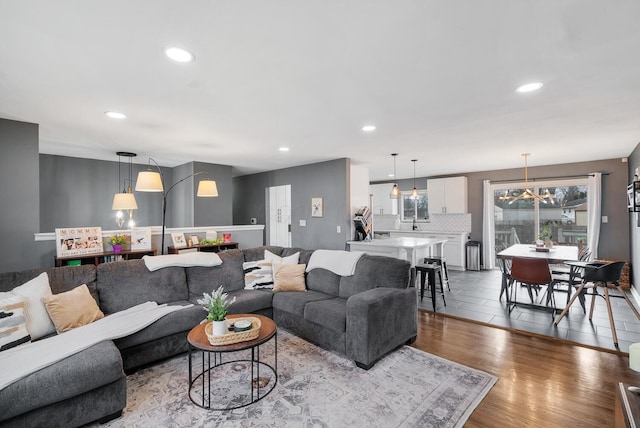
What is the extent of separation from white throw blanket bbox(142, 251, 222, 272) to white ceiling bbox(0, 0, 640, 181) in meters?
1.55

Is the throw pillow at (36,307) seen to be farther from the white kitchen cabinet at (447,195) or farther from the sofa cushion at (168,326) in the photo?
the white kitchen cabinet at (447,195)

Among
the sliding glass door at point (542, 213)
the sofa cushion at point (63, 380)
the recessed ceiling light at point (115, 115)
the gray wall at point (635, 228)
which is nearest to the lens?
the sofa cushion at point (63, 380)

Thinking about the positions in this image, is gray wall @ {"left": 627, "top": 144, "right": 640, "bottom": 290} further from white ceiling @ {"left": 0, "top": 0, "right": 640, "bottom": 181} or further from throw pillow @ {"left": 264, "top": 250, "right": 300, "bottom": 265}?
throw pillow @ {"left": 264, "top": 250, "right": 300, "bottom": 265}

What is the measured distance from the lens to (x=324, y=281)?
3715 mm

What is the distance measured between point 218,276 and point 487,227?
20.9 ft

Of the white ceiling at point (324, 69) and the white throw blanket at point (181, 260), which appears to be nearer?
the white ceiling at point (324, 69)

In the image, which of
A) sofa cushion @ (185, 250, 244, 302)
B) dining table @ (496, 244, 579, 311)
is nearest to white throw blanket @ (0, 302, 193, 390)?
sofa cushion @ (185, 250, 244, 302)

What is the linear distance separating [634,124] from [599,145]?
48.4 inches

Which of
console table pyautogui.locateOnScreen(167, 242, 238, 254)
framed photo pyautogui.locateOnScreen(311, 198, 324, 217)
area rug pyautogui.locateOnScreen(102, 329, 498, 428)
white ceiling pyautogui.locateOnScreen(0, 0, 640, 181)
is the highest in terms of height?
Result: white ceiling pyautogui.locateOnScreen(0, 0, 640, 181)

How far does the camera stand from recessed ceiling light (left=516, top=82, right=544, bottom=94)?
7.83ft

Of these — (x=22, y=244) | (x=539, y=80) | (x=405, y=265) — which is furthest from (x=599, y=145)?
(x=22, y=244)

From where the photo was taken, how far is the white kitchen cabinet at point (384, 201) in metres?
9.08

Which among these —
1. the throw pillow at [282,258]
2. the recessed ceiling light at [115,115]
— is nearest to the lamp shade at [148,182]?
the recessed ceiling light at [115,115]

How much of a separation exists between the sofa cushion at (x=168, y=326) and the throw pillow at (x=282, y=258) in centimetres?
121
